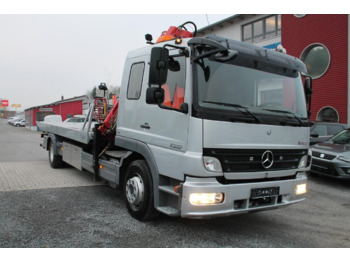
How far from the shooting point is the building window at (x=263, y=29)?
20.0m

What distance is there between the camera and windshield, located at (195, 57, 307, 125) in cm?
376

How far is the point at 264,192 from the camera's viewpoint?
4000 mm

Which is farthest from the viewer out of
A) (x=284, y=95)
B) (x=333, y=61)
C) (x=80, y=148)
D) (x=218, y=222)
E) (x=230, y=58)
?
(x=333, y=61)

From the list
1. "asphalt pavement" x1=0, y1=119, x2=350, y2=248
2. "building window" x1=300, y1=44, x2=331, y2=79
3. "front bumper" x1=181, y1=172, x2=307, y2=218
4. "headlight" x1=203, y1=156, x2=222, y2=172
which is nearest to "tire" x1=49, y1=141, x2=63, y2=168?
"asphalt pavement" x1=0, y1=119, x2=350, y2=248

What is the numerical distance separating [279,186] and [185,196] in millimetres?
1379

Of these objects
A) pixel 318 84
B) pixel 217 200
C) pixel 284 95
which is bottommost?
pixel 217 200

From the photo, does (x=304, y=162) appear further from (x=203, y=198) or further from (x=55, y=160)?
(x=55, y=160)

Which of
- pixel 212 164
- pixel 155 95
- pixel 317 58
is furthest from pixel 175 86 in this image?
pixel 317 58

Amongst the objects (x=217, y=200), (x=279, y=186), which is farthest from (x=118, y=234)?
(x=279, y=186)

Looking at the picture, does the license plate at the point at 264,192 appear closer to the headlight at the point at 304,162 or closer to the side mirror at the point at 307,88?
the headlight at the point at 304,162

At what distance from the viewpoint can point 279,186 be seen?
4160mm

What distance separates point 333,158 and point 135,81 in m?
5.39

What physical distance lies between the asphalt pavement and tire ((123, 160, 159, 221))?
0.17 m

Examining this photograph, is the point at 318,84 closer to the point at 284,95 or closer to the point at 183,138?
the point at 284,95
